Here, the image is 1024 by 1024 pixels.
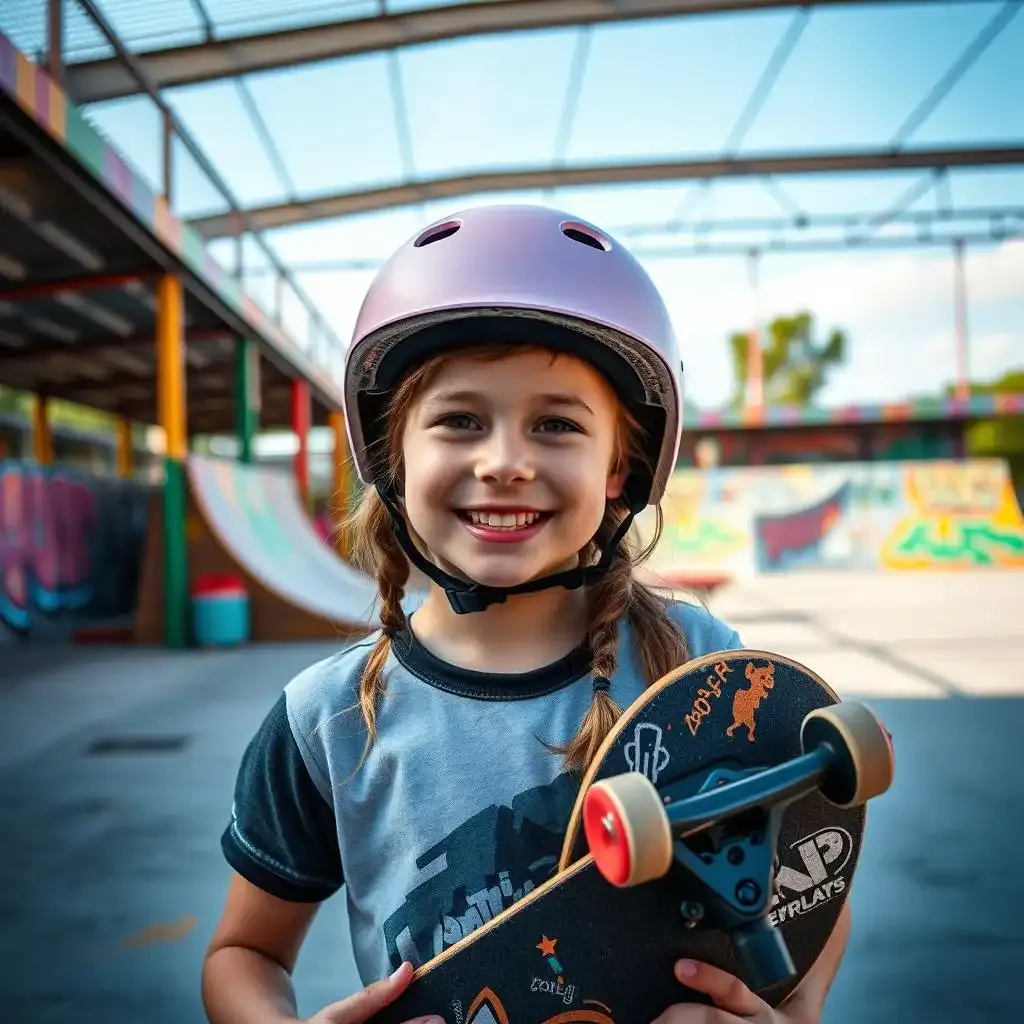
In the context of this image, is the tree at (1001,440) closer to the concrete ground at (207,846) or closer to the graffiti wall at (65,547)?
the concrete ground at (207,846)

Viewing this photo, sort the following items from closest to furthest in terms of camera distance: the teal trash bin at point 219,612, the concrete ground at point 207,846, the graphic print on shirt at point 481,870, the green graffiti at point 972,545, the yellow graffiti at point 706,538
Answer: the graphic print on shirt at point 481,870 < the concrete ground at point 207,846 < the teal trash bin at point 219,612 < the green graffiti at point 972,545 < the yellow graffiti at point 706,538

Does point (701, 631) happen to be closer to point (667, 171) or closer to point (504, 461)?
point (504, 461)

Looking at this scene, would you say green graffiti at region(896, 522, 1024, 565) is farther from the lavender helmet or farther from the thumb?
the thumb

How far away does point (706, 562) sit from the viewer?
18.8 meters

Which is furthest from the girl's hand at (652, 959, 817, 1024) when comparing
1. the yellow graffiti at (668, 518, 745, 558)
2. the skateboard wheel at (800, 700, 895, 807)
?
the yellow graffiti at (668, 518, 745, 558)

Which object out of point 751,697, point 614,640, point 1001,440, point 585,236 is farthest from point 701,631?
point 1001,440

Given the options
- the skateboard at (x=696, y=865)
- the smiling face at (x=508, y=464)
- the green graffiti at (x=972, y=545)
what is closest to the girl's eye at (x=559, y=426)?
the smiling face at (x=508, y=464)

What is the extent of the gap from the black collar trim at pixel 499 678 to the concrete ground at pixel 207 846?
1414 mm

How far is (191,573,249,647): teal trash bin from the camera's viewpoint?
7746mm

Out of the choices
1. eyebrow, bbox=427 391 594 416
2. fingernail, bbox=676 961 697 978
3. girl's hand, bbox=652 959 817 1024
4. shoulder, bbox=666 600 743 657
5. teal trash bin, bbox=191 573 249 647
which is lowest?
teal trash bin, bbox=191 573 249 647

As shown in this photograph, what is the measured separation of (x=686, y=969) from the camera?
2.69 feet

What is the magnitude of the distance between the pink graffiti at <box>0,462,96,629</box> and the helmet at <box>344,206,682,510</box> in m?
9.22

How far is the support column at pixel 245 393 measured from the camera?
11.4 metres

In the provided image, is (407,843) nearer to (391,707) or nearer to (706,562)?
(391,707)
